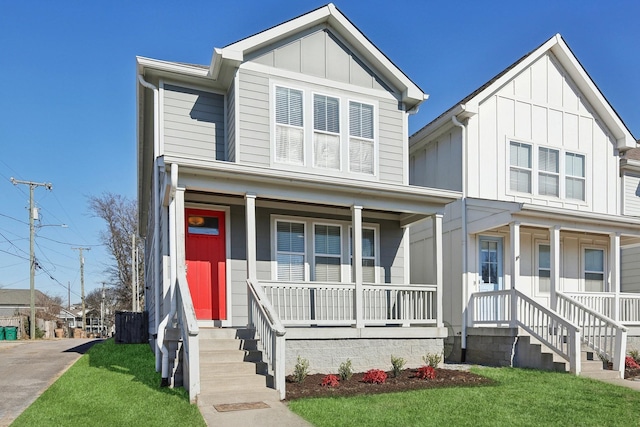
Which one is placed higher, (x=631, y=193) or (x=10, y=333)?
(x=631, y=193)


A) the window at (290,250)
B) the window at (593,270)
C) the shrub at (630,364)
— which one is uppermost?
the window at (290,250)

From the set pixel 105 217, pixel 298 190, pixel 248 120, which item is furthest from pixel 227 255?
pixel 105 217

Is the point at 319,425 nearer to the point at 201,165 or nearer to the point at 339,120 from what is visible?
the point at 201,165

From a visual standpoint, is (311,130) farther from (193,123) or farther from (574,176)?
(574,176)

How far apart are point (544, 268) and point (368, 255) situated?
5.17 meters

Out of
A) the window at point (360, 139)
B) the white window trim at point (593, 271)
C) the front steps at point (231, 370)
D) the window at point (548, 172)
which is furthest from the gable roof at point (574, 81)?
the front steps at point (231, 370)

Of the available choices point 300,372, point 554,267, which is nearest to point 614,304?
point 554,267

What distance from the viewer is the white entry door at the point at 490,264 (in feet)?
42.5

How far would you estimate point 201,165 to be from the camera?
8.69 meters

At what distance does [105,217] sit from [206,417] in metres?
39.0

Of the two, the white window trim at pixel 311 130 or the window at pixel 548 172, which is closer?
the white window trim at pixel 311 130

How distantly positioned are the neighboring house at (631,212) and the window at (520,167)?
428cm

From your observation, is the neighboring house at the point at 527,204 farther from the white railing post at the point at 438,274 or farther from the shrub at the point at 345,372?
the shrub at the point at 345,372

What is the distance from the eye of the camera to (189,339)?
7012mm
